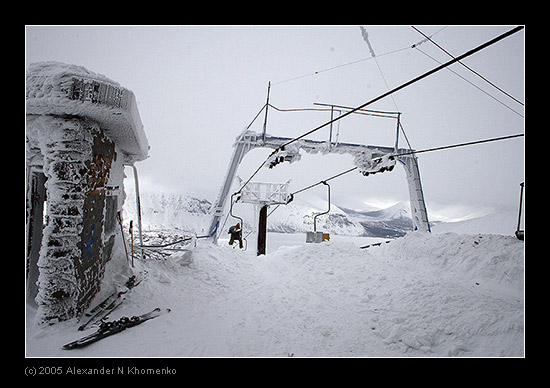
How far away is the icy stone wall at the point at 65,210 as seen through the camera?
264 cm

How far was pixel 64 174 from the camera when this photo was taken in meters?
2.75

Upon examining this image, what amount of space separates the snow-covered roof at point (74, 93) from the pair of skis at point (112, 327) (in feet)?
8.36

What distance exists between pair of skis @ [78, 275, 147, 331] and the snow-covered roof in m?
2.51

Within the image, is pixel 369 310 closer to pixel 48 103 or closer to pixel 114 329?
pixel 114 329

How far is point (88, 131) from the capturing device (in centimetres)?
299

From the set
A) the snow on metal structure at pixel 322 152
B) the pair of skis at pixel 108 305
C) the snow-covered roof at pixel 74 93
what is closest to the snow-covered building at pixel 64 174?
the snow-covered roof at pixel 74 93

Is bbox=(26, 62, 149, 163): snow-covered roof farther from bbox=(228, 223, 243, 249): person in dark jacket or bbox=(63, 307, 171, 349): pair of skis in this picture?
bbox=(228, 223, 243, 249): person in dark jacket

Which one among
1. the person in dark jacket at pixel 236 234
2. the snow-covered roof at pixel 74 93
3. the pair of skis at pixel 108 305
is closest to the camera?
the snow-covered roof at pixel 74 93

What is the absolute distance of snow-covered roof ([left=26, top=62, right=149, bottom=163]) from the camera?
2.58m

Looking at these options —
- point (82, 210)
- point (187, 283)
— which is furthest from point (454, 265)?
point (82, 210)

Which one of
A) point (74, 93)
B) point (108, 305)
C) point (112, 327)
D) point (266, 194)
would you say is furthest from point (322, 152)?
point (112, 327)

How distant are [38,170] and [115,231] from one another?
1968mm

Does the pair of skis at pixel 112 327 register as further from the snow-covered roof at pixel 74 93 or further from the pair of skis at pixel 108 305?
the snow-covered roof at pixel 74 93

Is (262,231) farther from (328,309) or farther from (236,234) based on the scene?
(328,309)
